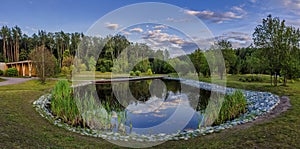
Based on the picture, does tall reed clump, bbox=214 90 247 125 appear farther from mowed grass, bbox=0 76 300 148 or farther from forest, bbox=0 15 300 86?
forest, bbox=0 15 300 86

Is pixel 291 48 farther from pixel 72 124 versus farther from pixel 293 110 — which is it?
pixel 72 124

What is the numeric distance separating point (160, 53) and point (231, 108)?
408 inches

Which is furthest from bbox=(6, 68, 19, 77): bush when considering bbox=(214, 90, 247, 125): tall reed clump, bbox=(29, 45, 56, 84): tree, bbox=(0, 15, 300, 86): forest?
Result: bbox=(214, 90, 247, 125): tall reed clump

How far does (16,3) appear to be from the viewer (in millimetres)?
15492

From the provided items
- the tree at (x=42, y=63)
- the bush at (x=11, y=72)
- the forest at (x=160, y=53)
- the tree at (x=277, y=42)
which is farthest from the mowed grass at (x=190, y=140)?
the bush at (x=11, y=72)

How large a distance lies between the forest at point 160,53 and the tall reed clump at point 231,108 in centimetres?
531

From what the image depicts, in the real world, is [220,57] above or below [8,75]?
above

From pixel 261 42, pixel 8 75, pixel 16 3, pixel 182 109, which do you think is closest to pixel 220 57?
pixel 261 42

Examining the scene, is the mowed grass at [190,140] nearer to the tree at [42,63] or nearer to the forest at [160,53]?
the forest at [160,53]

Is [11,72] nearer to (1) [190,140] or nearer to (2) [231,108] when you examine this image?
(2) [231,108]

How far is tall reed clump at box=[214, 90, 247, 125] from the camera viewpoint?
22.0ft

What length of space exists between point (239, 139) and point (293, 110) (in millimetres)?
3743

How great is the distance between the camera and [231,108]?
720 centimetres

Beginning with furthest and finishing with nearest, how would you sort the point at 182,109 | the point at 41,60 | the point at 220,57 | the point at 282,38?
the point at 220,57 → the point at 41,60 → the point at 282,38 → the point at 182,109
